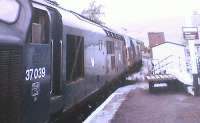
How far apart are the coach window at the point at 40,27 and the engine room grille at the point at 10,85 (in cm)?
121

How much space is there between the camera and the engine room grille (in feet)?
16.2

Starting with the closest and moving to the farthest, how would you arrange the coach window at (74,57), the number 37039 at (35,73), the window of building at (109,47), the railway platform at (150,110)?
the number 37039 at (35,73) < the coach window at (74,57) < the railway platform at (150,110) < the window of building at (109,47)

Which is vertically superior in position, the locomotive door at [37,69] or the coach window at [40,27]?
the coach window at [40,27]

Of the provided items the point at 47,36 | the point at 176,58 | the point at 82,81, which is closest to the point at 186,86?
the point at 82,81

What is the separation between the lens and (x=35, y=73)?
6227mm

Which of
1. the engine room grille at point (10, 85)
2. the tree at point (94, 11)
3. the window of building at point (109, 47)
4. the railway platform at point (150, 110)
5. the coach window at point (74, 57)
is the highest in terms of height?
the tree at point (94, 11)

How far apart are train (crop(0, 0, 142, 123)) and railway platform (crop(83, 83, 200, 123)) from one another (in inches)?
33.8

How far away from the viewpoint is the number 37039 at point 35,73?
19.2 feet

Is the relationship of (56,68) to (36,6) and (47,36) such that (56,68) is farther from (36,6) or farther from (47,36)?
(36,6)

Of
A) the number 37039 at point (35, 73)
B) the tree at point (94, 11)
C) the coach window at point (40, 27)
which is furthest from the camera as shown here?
the tree at point (94, 11)

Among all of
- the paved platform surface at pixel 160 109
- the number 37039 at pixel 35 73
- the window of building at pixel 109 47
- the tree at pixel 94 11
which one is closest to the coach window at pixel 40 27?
the number 37039 at pixel 35 73

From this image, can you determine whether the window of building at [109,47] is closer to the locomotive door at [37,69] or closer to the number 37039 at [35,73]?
the locomotive door at [37,69]

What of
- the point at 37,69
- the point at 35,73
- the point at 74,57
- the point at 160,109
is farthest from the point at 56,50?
the point at 160,109

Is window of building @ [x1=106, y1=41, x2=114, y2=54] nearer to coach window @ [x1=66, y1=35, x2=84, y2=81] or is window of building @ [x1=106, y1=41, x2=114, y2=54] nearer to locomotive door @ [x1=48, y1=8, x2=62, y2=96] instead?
coach window @ [x1=66, y1=35, x2=84, y2=81]
